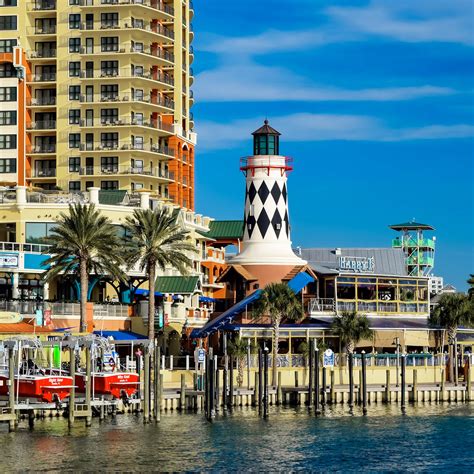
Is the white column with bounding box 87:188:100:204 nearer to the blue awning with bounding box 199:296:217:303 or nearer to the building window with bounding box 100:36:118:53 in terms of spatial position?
the blue awning with bounding box 199:296:217:303

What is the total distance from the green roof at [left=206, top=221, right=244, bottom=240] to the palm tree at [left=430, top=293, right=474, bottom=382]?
35.2 meters

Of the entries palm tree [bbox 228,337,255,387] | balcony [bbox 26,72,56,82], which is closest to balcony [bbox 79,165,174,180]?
balcony [bbox 26,72,56,82]

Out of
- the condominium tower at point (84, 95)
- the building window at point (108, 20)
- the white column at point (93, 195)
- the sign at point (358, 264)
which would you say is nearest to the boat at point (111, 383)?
the sign at point (358, 264)

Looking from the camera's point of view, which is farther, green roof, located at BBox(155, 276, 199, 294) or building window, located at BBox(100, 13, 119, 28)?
building window, located at BBox(100, 13, 119, 28)

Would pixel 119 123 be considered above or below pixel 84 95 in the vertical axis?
below

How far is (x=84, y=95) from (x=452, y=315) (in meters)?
47.9

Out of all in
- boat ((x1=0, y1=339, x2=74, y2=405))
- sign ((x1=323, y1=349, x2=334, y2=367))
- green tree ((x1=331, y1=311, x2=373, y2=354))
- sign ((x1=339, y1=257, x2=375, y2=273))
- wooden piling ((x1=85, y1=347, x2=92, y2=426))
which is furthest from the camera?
sign ((x1=339, y1=257, x2=375, y2=273))

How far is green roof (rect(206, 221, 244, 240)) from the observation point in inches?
5281

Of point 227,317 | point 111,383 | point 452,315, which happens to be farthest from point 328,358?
point 111,383

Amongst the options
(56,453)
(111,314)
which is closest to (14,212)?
(111,314)

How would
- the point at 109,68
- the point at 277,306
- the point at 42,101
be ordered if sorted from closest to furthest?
1. the point at 277,306
2. the point at 109,68
3. the point at 42,101

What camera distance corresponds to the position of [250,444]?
69125 mm

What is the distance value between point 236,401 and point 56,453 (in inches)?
993

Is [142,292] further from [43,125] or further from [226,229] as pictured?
[43,125]
